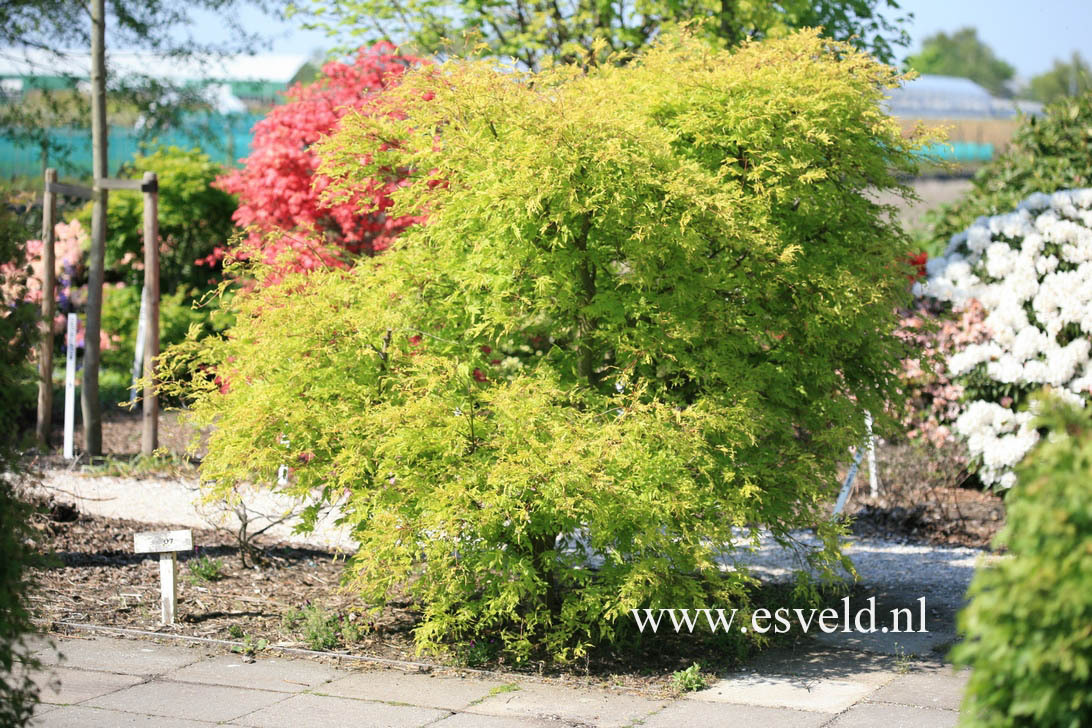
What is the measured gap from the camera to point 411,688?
17.6 ft

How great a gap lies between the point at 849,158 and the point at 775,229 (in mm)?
661

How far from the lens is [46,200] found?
11750 mm

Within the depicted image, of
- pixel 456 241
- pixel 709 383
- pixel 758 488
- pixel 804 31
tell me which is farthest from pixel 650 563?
pixel 804 31

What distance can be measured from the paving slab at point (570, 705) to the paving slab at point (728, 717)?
98 mm

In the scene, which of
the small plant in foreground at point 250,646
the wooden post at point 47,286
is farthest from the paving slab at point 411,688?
the wooden post at point 47,286

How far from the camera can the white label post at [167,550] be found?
20.3ft

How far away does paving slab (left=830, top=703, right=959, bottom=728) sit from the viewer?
189 inches

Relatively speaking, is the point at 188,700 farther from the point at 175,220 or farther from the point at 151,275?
the point at 175,220

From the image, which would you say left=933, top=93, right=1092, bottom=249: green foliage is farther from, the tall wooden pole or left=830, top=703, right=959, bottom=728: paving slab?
the tall wooden pole

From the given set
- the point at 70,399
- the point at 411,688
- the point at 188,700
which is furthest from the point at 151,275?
the point at 411,688

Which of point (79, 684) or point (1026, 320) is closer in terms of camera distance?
point (79, 684)

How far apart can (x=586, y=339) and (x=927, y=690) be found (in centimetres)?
243

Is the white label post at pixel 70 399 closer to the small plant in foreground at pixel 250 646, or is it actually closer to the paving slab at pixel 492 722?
the small plant in foreground at pixel 250 646

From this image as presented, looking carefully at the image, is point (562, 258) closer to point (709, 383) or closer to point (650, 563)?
point (709, 383)
